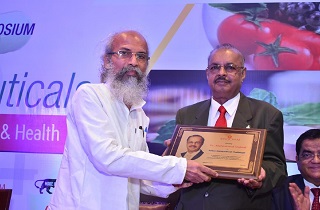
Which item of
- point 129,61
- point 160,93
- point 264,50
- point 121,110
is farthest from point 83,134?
point 264,50

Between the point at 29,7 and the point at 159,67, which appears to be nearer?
the point at 159,67

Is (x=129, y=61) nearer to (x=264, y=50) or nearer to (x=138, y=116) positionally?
(x=138, y=116)

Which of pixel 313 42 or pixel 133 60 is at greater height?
pixel 313 42

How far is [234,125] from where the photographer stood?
128 inches

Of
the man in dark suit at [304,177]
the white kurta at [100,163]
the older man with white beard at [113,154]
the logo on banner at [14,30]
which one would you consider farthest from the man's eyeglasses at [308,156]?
the logo on banner at [14,30]

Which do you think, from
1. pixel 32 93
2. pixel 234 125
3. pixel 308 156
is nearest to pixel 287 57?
→ pixel 308 156

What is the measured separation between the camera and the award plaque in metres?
2.97

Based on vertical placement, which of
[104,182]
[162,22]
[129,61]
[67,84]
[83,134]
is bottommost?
[104,182]

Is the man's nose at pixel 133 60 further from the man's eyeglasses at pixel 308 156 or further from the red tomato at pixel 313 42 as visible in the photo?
the red tomato at pixel 313 42

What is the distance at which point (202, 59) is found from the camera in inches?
181

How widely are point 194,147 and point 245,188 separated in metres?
0.40

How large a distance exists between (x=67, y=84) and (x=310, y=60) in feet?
7.42

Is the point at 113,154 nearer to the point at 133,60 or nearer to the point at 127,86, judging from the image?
the point at 127,86

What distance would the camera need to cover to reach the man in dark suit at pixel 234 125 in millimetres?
3080
